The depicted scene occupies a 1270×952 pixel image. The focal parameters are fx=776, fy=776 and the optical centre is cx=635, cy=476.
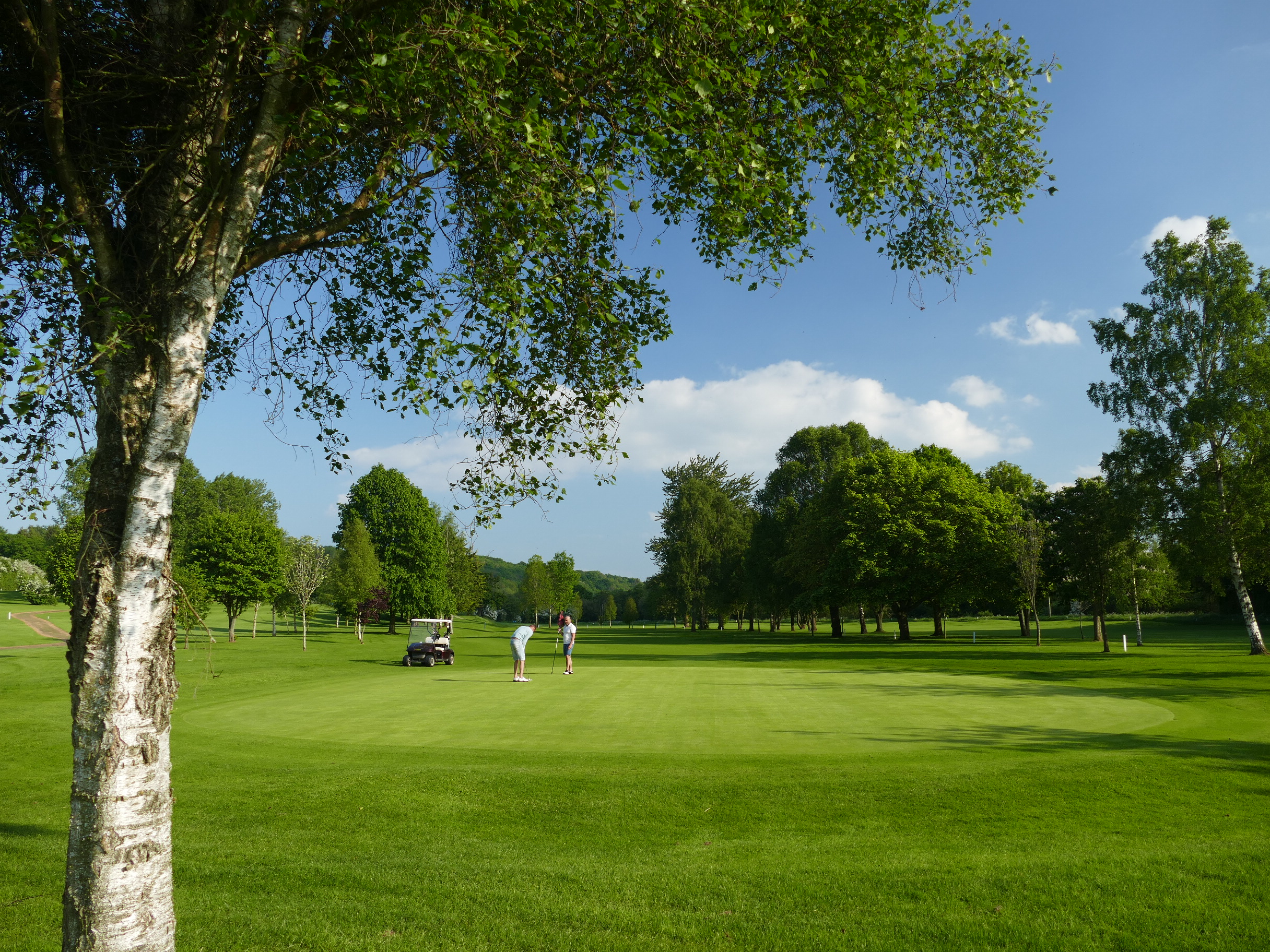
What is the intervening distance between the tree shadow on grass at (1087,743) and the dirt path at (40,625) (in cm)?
5040

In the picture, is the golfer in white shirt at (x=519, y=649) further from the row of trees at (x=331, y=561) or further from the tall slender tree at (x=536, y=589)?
the tall slender tree at (x=536, y=589)

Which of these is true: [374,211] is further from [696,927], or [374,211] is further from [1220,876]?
[1220,876]

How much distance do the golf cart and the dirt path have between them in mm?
26253

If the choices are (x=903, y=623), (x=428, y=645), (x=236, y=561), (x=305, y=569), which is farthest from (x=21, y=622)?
(x=903, y=623)

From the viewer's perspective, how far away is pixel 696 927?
5.71 meters

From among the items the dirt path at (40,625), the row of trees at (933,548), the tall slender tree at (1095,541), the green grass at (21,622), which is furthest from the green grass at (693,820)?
the dirt path at (40,625)

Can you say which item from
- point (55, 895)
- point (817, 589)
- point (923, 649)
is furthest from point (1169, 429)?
point (55, 895)

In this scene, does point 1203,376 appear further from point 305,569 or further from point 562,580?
point 562,580

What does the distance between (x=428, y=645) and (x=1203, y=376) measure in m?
36.4

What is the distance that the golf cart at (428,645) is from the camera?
33.5 m

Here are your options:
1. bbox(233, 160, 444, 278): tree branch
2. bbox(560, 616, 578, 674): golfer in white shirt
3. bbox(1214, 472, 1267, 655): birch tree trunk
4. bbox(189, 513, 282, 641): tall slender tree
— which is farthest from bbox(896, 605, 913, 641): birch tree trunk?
bbox(233, 160, 444, 278): tree branch

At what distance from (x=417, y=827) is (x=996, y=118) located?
9393mm

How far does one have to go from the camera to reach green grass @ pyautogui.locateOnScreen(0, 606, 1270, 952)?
573 cm

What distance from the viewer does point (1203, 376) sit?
3484 cm
